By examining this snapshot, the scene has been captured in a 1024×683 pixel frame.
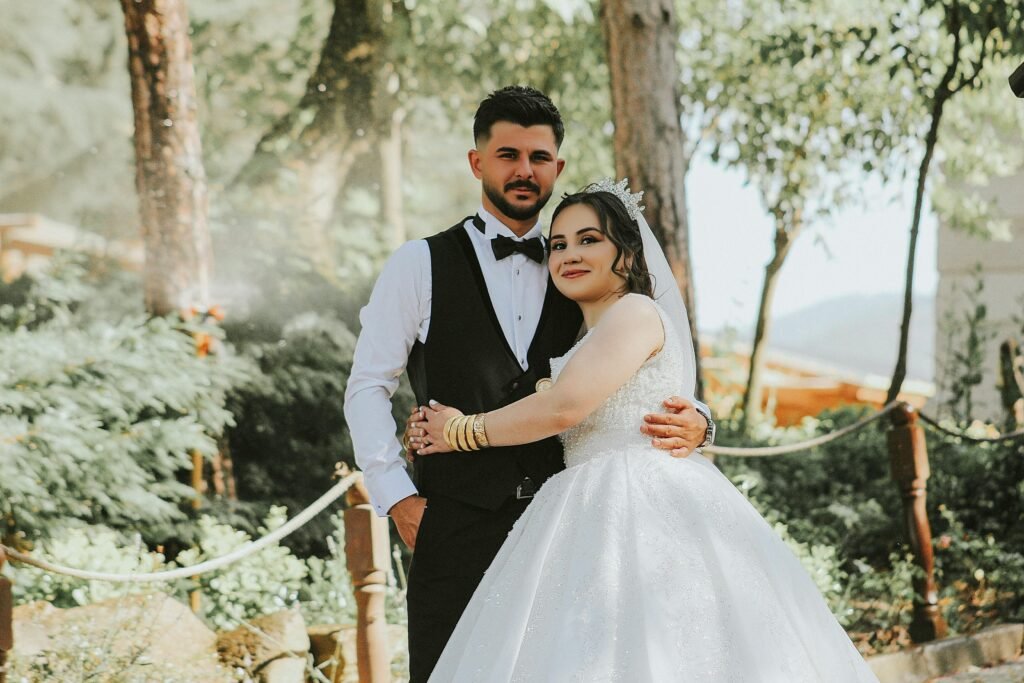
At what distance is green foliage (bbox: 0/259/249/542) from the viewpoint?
557cm

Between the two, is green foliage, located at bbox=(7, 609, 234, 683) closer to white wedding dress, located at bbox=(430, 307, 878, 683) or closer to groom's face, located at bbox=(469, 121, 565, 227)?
white wedding dress, located at bbox=(430, 307, 878, 683)

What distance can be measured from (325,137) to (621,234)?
567cm

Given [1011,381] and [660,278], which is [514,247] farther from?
[1011,381]

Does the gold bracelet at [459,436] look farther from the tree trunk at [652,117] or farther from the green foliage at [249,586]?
the tree trunk at [652,117]

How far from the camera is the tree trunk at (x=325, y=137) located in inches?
310

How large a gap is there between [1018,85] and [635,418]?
5.86 ft

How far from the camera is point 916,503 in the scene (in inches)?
221

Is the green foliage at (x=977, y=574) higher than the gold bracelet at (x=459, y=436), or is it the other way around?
the gold bracelet at (x=459, y=436)

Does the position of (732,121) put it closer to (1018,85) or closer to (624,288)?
(1018,85)

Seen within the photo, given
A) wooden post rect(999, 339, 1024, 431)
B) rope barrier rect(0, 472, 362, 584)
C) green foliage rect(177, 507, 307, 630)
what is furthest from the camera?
wooden post rect(999, 339, 1024, 431)

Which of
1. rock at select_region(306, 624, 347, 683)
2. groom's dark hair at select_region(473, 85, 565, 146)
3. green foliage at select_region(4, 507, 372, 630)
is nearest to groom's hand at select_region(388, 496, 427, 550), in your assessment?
groom's dark hair at select_region(473, 85, 565, 146)

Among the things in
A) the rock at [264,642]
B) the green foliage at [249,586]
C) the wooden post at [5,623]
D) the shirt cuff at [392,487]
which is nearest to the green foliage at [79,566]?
the green foliage at [249,586]

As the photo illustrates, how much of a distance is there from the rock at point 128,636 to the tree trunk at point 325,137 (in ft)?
11.2

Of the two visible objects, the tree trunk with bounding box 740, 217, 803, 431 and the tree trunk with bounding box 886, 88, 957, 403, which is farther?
the tree trunk with bounding box 740, 217, 803, 431
